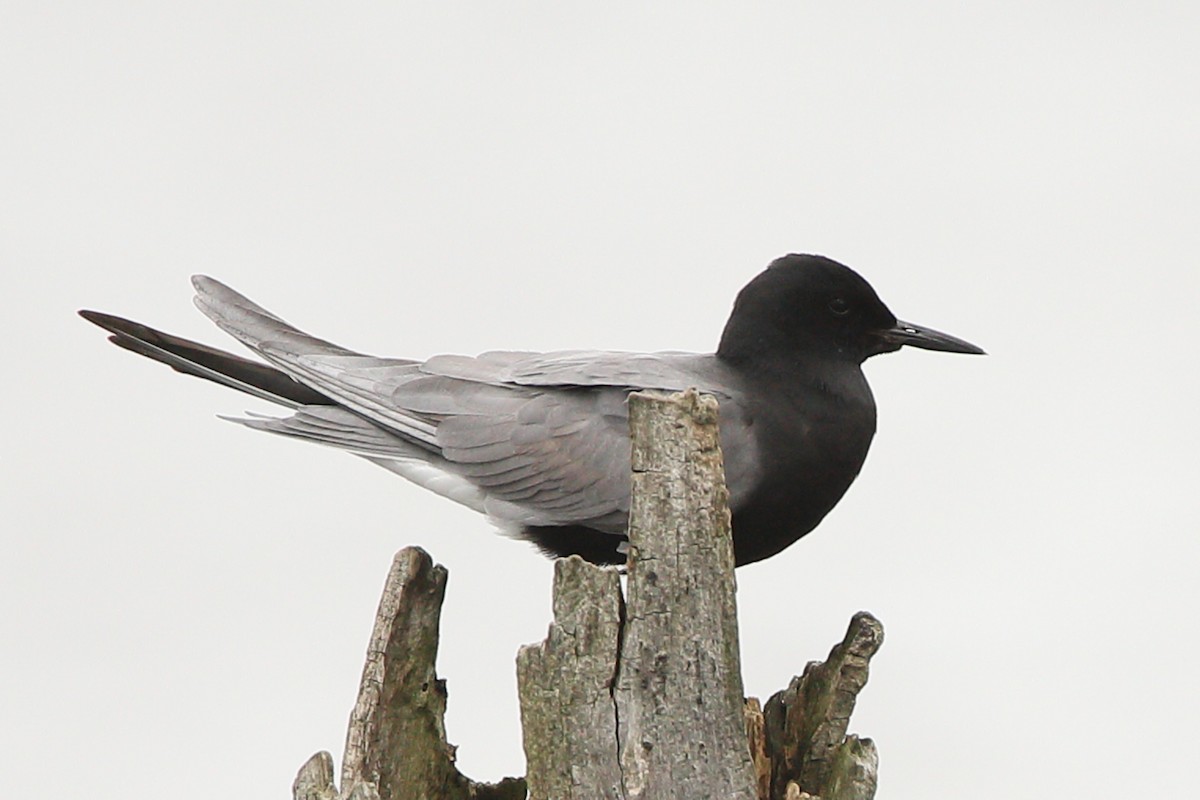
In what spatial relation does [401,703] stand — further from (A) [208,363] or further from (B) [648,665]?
(A) [208,363]

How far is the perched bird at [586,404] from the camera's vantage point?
221 inches

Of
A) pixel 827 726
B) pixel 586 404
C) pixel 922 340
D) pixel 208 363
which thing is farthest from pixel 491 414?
pixel 827 726

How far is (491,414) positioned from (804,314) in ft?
3.76

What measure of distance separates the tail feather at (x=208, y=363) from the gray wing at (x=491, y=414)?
0.07 m

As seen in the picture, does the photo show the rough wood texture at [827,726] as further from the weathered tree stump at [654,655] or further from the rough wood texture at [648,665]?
the rough wood texture at [648,665]

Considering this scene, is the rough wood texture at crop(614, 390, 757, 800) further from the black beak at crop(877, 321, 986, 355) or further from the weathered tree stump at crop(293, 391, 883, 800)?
the black beak at crop(877, 321, 986, 355)

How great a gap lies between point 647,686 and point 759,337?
5.48 ft

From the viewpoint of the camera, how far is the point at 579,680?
454 centimetres

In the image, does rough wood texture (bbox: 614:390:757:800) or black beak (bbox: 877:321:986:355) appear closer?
rough wood texture (bbox: 614:390:757:800)

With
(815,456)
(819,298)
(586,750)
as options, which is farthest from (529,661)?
(819,298)

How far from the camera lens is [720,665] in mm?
4551

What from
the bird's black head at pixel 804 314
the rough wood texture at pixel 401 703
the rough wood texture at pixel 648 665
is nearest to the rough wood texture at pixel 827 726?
the rough wood texture at pixel 648 665

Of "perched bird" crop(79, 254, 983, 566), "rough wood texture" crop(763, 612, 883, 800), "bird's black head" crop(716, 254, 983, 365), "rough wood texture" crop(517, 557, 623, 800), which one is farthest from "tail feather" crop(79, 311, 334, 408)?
"rough wood texture" crop(763, 612, 883, 800)

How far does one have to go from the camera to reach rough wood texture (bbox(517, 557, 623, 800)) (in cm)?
451
